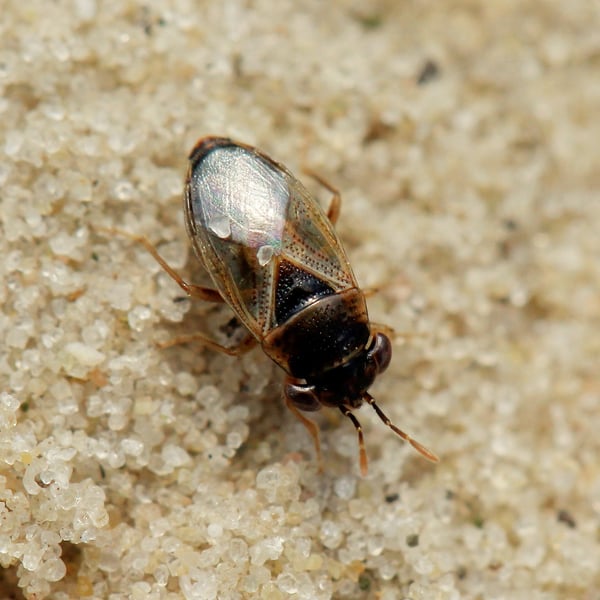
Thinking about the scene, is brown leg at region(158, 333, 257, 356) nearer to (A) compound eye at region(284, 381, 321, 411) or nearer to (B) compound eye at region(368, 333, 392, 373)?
(A) compound eye at region(284, 381, 321, 411)

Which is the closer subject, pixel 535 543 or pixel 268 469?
pixel 268 469

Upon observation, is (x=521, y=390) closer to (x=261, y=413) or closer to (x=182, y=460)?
(x=261, y=413)

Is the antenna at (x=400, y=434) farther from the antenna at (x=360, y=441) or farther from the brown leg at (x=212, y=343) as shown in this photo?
the brown leg at (x=212, y=343)

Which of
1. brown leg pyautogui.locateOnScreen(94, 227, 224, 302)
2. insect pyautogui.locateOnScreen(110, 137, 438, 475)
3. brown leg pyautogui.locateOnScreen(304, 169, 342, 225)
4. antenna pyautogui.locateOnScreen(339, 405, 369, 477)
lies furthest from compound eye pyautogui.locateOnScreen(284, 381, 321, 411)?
brown leg pyautogui.locateOnScreen(304, 169, 342, 225)

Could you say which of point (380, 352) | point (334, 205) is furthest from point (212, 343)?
point (334, 205)

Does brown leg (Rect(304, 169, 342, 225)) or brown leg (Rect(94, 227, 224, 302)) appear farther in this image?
brown leg (Rect(304, 169, 342, 225))

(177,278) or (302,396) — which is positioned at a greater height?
(177,278)

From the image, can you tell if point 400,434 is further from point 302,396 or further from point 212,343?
point 212,343

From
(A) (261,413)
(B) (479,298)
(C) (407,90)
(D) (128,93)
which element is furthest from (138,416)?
(C) (407,90)
